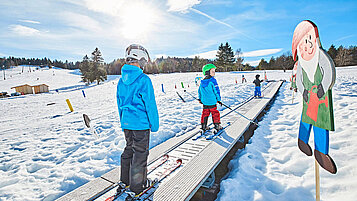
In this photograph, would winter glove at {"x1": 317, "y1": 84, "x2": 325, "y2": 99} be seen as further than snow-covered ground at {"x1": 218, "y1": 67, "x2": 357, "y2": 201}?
No

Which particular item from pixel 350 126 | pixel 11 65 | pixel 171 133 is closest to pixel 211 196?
pixel 171 133

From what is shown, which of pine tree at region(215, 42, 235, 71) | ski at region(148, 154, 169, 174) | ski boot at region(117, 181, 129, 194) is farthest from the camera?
pine tree at region(215, 42, 235, 71)

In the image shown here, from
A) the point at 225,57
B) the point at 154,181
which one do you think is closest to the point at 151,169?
the point at 154,181

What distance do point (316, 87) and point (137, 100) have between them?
Result: 230cm

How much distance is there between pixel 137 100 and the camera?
251 centimetres

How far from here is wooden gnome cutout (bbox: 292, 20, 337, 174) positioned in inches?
68.1

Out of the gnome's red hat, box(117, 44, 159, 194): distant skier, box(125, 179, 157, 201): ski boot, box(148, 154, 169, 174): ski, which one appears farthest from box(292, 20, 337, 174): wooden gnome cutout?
box(148, 154, 169, 174): ski

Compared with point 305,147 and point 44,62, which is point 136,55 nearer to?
point 305,147

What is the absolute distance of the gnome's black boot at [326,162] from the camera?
171 cm

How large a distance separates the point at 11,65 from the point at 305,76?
171498mm

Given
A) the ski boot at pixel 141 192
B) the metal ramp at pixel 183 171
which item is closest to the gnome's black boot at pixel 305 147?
the metal ramp at pixel 183 171

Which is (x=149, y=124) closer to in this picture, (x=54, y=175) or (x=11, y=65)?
(x=54, y=175)

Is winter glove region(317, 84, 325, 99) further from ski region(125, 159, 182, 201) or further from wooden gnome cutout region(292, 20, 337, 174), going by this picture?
ski region(125, 159, 182, 201)

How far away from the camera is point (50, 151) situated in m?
4.45
